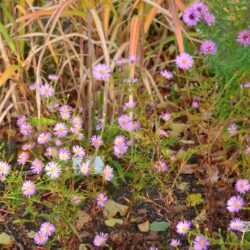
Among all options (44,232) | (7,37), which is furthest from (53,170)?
(7,37)

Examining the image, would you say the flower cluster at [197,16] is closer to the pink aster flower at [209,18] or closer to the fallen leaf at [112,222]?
the pink aster flower at [209,18]

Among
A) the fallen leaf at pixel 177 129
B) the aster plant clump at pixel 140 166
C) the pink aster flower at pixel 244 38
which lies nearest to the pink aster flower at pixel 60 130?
the aster plant clump at pixel 140 166

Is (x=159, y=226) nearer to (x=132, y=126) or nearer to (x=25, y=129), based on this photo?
(x=132, y=126)

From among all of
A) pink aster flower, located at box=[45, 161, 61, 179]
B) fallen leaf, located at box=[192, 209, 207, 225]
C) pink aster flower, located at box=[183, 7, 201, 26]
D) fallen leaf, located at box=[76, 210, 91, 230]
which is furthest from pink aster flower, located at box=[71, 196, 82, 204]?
pink aster flower, located at box=[183, 7, 201, 26]

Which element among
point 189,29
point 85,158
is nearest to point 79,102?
point 85,158

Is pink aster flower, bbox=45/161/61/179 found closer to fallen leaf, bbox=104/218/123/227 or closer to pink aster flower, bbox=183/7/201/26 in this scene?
fallen leaf, bbox=104/218/123/227

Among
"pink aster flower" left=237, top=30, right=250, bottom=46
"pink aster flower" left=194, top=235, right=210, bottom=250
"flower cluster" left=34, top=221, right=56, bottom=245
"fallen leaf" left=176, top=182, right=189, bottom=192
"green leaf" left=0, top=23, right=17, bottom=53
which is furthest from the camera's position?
"green leaf" left=0, top=23, right=17, bottom=53

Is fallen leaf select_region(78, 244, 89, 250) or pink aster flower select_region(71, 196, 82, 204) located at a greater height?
pink aster flower select_region(71, 196, 82, 204)
